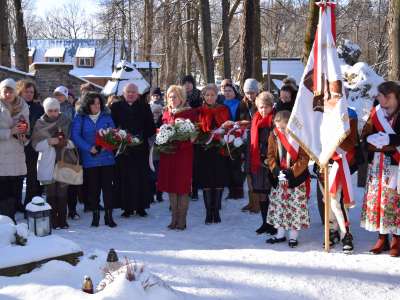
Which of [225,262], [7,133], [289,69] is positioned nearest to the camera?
[225,262]

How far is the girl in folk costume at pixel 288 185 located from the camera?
6.16 metres

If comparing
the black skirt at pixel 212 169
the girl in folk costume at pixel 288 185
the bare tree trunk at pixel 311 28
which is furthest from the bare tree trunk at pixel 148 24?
the girl in folk costume at pixel 288 185

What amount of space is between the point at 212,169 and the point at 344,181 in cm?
206

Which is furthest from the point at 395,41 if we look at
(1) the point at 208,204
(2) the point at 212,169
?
(1) the point at 208,204

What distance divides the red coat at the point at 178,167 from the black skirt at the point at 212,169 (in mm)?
262

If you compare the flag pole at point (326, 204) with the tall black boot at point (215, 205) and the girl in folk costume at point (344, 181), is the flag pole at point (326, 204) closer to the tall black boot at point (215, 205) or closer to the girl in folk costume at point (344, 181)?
the girl in folk costume at point (344, 181)

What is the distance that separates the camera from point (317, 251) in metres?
6.01

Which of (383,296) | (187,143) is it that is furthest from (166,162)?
(383,296)

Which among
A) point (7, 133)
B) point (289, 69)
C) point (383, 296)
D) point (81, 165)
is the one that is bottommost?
point (383, 296)

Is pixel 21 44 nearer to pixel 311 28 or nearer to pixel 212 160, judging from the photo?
pixel 311 28

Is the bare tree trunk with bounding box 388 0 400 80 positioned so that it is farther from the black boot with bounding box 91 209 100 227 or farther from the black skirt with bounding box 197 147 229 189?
the black boot with bounding box 91 209 100 227

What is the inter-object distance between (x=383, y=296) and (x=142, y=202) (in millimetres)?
4139

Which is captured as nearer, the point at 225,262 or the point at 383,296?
the point at 383,296

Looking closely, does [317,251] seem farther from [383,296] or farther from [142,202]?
[142,202]
